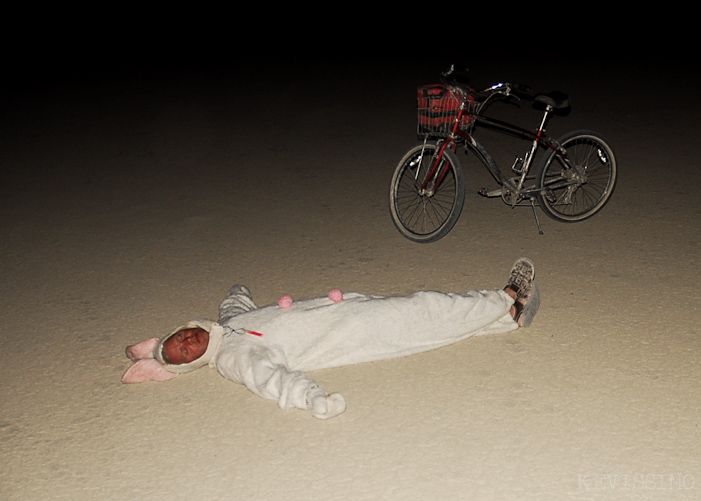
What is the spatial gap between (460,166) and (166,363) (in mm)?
2592

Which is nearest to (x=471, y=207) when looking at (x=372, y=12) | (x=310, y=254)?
(x=310, y=254)

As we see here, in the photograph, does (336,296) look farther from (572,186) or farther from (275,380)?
(572,186)

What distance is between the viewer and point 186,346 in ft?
12.5

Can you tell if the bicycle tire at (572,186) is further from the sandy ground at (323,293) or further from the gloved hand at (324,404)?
the gloved hand at (324,404)

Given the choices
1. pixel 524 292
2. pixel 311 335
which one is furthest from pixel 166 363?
pixel 524 292

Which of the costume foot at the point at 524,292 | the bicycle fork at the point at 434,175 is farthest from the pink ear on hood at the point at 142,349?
the bicycle fork at the point at 434,175

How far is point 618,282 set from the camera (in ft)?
15.7

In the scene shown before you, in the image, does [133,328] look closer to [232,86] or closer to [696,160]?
[696,160]

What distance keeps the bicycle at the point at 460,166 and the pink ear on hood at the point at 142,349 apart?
2.27 metres

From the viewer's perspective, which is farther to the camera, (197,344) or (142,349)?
(142,349)

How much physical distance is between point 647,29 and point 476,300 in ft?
50.0

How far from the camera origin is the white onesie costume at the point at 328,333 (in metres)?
3.79

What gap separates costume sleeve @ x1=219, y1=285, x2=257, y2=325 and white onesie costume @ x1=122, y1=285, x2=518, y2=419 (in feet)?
0.28

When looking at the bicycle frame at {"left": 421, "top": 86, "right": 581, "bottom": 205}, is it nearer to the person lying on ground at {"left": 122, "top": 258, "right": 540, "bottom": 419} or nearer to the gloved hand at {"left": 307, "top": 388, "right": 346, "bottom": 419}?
the person lying on ground at {"left": 122, "top": 258, "right": 540, "bottom": 419}
